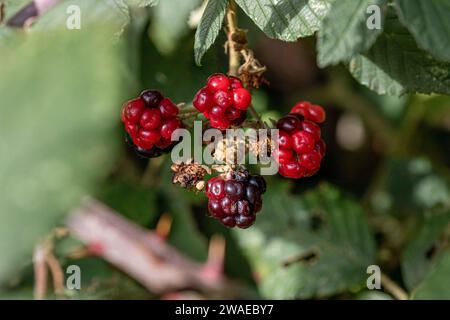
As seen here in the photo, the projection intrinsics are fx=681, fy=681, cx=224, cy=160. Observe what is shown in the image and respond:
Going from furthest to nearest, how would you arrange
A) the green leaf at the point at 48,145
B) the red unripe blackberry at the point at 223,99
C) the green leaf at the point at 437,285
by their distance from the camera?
the green leaf at the point at 437,285 → the red unripe blackberry at the point at 223,99 → the green leaf at the point at 48,145

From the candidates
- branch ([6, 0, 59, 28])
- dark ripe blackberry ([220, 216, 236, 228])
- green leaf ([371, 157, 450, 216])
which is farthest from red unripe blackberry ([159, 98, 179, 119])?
green leaf ([371, 157, 450, 216])

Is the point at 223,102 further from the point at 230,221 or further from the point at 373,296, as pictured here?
the point at 373,296

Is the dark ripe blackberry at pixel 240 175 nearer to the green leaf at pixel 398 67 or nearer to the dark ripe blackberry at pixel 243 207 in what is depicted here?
the dark ripe blackberry at pixel 243 207

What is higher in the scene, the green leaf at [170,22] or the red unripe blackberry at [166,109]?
the green leaf at [170,22]

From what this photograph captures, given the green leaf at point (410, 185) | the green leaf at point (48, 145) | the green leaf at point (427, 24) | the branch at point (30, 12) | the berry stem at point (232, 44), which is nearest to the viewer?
the green leaf at point (48, 145)

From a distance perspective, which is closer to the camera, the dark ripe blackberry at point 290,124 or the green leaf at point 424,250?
the dark ripe blackberry at point 290,124

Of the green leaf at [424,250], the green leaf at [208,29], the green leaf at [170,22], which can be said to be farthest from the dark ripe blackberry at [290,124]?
the green leaf at [424,250]

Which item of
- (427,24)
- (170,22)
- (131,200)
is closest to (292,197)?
(131,200)
